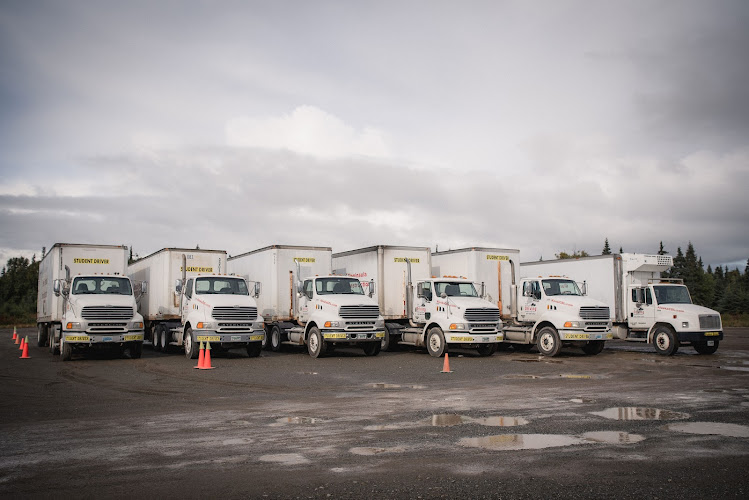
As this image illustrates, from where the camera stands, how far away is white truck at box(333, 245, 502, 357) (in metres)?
20.9

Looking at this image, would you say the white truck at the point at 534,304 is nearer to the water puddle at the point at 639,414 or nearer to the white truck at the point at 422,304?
the white truck at the point at 422,304

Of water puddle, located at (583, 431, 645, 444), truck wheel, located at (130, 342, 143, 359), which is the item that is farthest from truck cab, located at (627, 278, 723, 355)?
truck wheel, located at (130, 342, 143, 359)

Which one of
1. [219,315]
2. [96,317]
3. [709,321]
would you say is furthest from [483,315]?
[96,317]

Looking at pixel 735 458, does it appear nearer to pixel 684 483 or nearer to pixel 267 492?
pixel 684 483

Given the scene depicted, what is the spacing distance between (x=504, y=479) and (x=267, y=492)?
7.64ft

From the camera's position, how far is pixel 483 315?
21016 mm

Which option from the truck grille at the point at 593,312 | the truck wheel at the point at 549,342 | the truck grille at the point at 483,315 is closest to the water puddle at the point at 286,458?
the truck grille at the point at 483,315

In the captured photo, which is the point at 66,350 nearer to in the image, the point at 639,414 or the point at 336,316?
the point at 336,316

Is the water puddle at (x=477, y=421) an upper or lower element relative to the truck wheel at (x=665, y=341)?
lower

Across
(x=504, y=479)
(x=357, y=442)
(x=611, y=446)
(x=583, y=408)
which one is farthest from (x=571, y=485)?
(x=583, y=408)

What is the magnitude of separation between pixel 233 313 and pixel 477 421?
12.5m

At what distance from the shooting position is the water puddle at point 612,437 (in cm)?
786

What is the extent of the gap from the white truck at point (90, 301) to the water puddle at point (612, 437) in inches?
627

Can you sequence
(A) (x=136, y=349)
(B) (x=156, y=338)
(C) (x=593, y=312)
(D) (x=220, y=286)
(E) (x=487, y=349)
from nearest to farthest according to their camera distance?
(A) (x=136, y=349) → (C) (x=593, y=312) → (D) (x=220, y=286) → (E) (x=487, y=349) → (B) (x=156, y=338)
